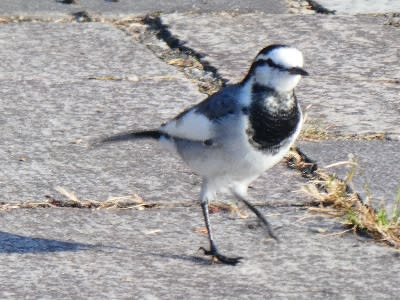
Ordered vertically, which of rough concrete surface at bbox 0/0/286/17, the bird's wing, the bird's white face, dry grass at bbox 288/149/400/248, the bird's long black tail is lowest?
dry grass at bbox 288/149/400/248

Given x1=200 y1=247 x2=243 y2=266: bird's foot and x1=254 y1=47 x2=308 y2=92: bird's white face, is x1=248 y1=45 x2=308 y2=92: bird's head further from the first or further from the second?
x1=200 y1=247 x2=243 y2=266: bird's foot

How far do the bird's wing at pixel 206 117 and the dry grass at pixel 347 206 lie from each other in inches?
17.0

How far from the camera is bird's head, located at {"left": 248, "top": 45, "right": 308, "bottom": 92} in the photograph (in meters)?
Result: 3.58

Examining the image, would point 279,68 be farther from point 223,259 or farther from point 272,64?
point 223,259

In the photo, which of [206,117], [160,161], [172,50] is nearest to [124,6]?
[172,50]

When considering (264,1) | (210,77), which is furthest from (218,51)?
(264,1)

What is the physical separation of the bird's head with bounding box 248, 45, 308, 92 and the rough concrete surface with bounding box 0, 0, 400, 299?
0.44 metres

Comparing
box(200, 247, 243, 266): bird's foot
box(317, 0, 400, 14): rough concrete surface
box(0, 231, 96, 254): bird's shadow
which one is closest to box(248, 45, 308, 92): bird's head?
box(200, 247, 243, 266): bird's foot

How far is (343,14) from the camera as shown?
19.4ft

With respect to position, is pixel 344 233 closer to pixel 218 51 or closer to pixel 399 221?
pixel 399 221

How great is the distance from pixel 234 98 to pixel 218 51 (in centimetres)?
171

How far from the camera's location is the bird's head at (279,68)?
141 inches

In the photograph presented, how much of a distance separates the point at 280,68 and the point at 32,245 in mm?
903

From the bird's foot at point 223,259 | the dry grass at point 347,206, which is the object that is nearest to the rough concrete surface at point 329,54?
the dry grass at point 347,206
